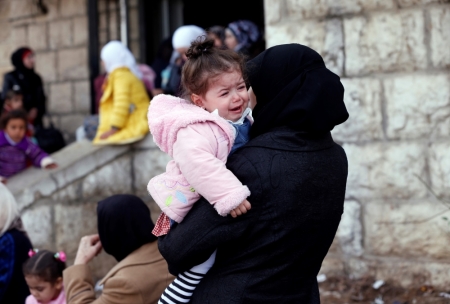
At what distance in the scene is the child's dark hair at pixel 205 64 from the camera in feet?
7.77

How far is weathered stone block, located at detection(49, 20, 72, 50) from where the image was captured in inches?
330

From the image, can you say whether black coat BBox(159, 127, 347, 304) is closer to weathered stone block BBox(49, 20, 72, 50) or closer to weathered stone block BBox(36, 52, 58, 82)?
weathered stone block BBox(49, 20, 72, 50)

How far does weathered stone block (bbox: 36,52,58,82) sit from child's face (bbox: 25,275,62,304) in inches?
210

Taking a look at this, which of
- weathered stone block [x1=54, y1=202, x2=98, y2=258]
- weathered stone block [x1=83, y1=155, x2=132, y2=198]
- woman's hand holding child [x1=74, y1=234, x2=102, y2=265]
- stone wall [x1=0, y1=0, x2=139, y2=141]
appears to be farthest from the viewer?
stone wall [x1=0, y1=0, x2=139, y2=141]

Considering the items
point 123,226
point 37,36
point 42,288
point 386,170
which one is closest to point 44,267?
point 42,288

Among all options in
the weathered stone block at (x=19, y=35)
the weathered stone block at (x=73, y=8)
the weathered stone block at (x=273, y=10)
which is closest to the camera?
the weathered stone block at (x=273, y=10)

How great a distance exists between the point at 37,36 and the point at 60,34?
391mm

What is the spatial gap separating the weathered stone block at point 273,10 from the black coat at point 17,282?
230 cm

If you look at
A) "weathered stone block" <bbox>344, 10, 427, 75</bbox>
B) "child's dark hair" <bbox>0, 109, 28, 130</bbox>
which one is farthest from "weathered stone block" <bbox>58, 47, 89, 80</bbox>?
"weathered stone block" <bbox>344, 10, 427, 75</bbox>

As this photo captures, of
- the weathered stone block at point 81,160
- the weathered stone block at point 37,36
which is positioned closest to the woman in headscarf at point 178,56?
the weathered stone block at point 81,160

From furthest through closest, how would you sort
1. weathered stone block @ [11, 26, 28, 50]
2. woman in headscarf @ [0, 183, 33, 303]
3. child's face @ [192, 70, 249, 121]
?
weathered stone block @ [11, 26, 28, 50] → woman in headscarf @ [0, 183, 33, 303] → child's face @ [192, 70, 249, 121]

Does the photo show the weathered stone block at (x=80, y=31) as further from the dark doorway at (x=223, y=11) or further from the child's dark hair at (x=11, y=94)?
the dark doorway at (x=223, y=11)

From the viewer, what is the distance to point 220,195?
210 centimetres

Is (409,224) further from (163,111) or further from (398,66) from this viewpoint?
(163,111)
